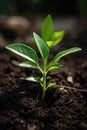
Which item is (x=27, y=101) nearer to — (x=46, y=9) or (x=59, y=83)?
(x=59, y=83)

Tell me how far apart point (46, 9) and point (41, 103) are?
2469 millimetres

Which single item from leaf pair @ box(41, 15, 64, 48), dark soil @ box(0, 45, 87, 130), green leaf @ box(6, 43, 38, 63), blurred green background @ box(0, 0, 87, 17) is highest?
blurred green background @ box(0, 0, 87, 17)

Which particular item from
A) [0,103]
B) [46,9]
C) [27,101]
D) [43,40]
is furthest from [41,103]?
[46,9]

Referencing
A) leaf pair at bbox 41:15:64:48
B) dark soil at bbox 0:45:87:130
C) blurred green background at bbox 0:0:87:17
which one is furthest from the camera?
blurred green background at bbox 0:0:87:17

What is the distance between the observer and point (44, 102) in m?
1.40

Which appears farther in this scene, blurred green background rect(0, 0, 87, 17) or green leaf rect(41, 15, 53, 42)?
blurred green background rect(0, 0, 87, 17)

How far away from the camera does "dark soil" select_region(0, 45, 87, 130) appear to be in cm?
129

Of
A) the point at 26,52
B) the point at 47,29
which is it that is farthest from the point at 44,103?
the point at 47,29

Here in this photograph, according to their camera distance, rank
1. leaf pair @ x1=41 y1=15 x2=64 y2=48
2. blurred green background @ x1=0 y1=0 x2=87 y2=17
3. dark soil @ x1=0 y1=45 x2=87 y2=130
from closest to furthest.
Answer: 1. dark soil @ x1=0 y1=45 x2=87 y2=130
2. leaf pair @ x1=41 y1=15 x2=64 y2=48
3. blurred green background @ x1=0 y1=0 x2=87 y2=17

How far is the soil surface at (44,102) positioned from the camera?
4.23 feet

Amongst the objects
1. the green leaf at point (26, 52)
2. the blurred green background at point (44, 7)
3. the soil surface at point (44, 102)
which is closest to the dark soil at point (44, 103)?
the soil surface at point (44, 102)

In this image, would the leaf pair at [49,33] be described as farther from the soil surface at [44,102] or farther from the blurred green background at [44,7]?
the blurred green background at [44,7]

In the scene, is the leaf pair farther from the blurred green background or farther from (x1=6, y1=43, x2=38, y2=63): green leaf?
the blurred green background

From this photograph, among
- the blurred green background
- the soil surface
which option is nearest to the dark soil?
the soil surface
